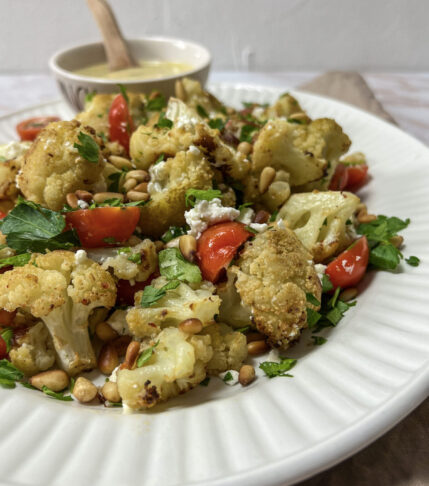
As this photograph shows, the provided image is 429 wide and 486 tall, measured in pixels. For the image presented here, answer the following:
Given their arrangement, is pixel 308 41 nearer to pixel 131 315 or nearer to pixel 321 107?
pixel 321 107

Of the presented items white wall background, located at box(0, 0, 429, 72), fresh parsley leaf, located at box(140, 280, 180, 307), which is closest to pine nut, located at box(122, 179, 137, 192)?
fresh parsley leaf, located at box(140, 280, 180, 307)

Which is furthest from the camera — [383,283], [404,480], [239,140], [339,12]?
[339,12]

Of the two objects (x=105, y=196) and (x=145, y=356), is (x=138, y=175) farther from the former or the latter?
(x=145, y=356)

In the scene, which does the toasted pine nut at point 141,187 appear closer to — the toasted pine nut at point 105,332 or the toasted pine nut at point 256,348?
the toasted pine nut at point 105,332

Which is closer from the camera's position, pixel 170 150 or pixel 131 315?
pixel 131 315

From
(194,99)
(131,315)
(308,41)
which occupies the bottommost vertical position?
(308,41)

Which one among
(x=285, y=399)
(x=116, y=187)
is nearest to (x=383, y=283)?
(x=285, y=399)

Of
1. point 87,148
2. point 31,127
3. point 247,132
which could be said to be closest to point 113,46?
point 31,127
